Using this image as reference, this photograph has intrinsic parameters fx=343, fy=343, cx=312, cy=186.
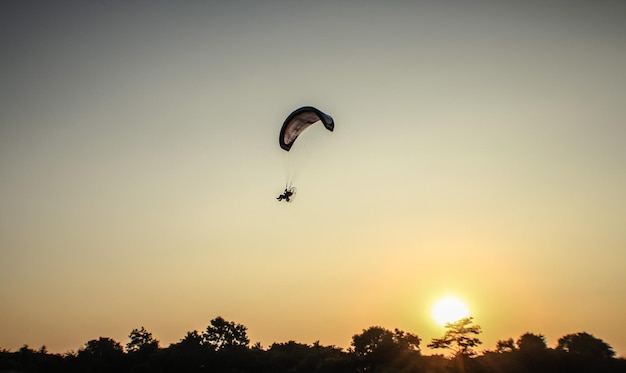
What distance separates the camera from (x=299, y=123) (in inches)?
1208

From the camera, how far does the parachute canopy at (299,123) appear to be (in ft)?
89.5

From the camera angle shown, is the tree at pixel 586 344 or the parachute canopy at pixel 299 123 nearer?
the parachute canopy at pixel 299 123

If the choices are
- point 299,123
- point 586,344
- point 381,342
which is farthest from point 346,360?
point 586,344

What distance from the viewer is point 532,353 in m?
43.1

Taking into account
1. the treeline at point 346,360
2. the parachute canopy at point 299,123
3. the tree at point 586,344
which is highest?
the parachute canopy at point 299,123

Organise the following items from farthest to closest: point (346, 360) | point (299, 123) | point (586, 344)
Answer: point (586, 344) → point (346, 360) → point (299, 123)

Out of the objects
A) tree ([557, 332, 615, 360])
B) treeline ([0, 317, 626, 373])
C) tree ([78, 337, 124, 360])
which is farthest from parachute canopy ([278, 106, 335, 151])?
tree ([557, 332, 615, 360])

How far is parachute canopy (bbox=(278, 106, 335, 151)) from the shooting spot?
1073 inches

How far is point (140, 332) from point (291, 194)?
63.6 metres

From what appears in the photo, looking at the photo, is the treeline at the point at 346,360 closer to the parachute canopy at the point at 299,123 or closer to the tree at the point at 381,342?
the tree at the point at 381,342

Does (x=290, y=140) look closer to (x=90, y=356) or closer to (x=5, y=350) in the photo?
(x=90, y=356)

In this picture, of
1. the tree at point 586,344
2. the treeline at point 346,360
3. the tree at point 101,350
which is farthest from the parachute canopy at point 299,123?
the tree at point 586,344

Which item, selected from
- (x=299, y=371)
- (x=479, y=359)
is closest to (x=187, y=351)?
(x=299, y=371)

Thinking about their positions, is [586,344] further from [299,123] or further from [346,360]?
[299,123]
